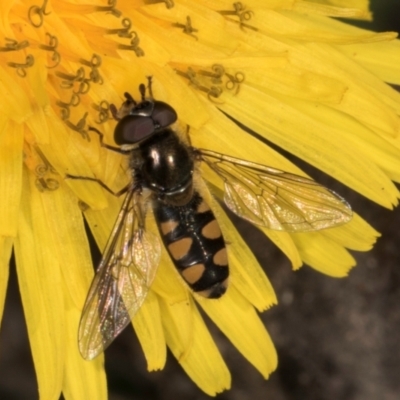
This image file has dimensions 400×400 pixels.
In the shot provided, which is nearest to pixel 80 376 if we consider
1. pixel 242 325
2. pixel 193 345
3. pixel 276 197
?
pixel 193 345

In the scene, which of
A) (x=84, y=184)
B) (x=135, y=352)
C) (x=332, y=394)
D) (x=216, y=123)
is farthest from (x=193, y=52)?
(x=332, y=394)

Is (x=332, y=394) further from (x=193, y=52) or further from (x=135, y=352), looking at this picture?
(x=193, y=52)

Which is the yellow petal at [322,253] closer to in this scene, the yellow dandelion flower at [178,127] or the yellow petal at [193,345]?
the yellow dandelion flower at [178,127]

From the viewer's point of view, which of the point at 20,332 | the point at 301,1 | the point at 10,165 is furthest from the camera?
the point at 20,332

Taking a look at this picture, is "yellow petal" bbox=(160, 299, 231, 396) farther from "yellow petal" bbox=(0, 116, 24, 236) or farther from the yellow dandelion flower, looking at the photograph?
"yellow petal" bbox=(0, 116, 24, 236)

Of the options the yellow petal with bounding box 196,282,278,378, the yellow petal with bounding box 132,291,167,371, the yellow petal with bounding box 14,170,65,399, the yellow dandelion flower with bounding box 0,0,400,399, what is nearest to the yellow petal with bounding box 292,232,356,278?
the yellow dandelion flower with bounding box 0,0,400,399

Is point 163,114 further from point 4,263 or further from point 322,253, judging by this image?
point 322,253

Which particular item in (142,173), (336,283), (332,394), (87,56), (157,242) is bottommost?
Result: (332,394)
